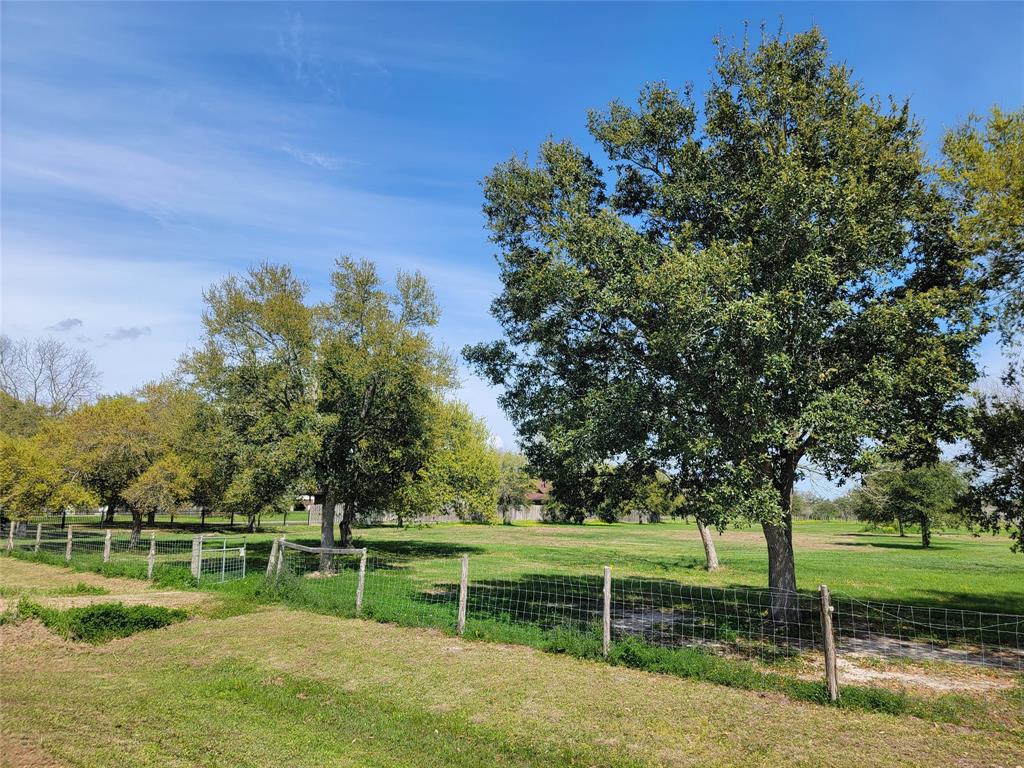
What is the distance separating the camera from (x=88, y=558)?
80.6 ft

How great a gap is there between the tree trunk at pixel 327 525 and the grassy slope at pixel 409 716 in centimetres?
1206

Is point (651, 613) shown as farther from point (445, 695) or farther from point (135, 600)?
point (135, 600)

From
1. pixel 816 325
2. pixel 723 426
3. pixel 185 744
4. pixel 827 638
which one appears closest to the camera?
pixel 185 744

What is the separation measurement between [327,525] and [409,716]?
1823cm

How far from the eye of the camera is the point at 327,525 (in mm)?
25219

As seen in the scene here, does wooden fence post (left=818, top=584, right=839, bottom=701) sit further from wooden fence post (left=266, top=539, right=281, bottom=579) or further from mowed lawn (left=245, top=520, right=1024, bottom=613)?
wooden fence post (left=266, top=539, right=281, bottom=579)

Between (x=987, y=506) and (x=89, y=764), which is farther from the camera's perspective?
(x=987, y=506)

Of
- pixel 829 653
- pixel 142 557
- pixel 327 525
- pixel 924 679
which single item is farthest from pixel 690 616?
pixel 142 557

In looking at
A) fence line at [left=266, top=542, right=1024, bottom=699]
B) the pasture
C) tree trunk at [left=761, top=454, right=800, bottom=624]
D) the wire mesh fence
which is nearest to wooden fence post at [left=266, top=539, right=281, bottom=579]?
fence line at [left=266, top=542, right=1024, bottom=699]

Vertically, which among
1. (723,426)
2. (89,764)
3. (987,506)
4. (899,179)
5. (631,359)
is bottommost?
(89,764)

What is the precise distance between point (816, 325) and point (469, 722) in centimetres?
933

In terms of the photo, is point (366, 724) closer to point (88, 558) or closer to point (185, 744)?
point (185, 744)

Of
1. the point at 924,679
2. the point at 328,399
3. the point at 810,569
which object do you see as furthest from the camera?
the point at 810,569

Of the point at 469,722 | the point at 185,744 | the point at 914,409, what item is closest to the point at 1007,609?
the point at 914,409
